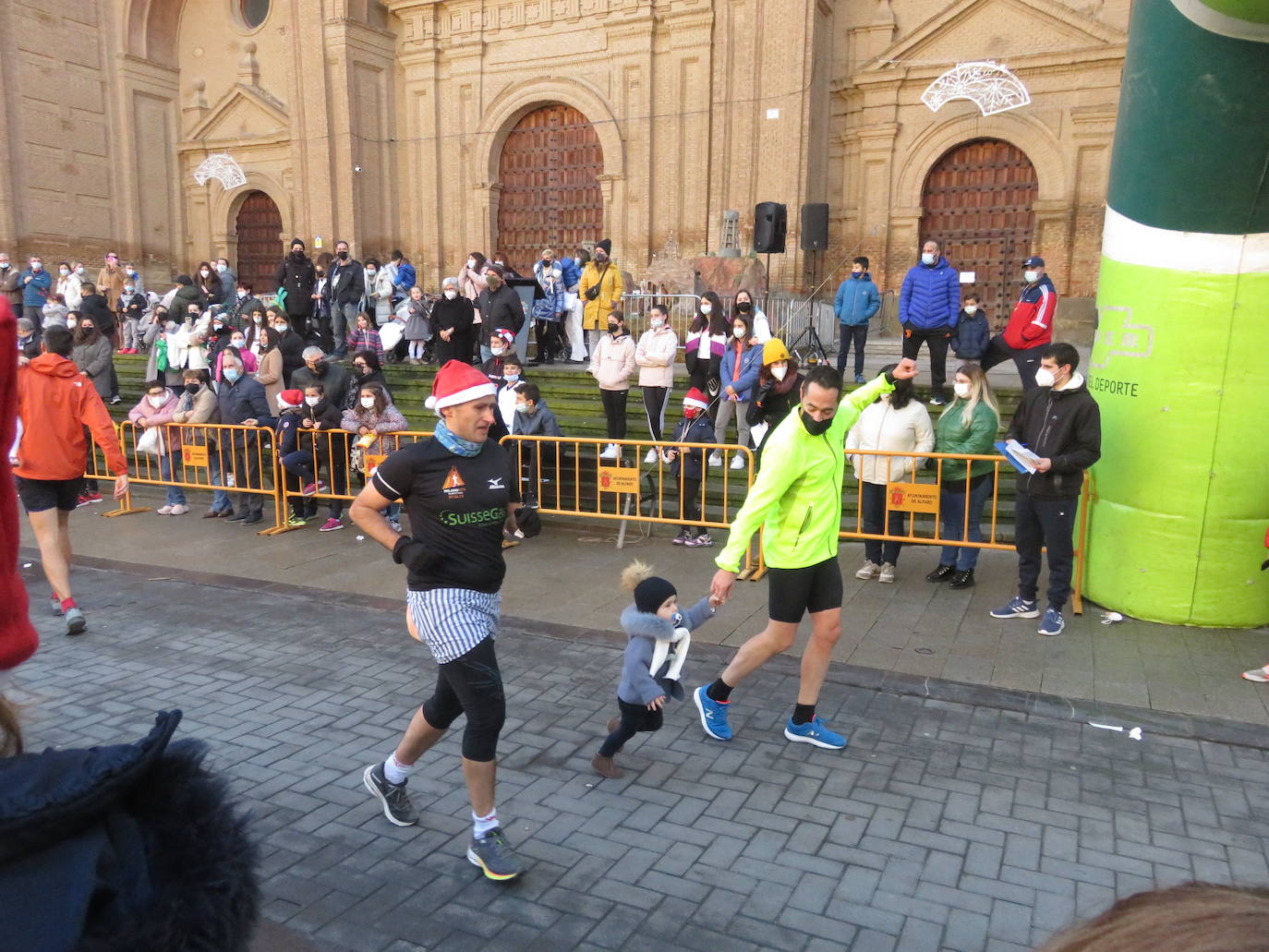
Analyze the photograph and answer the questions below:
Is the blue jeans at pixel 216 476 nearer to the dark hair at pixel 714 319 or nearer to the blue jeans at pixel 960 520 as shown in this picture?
the dark hair at pixel 714 319

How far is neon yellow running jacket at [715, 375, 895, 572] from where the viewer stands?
207 inches

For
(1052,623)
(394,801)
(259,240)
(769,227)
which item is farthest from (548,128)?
(394,801)

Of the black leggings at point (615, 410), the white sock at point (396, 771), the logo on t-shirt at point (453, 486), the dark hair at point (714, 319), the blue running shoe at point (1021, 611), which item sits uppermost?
the dark hair at point (714, 319)

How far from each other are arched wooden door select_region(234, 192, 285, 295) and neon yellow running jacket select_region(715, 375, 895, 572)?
968 inches

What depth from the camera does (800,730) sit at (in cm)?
548

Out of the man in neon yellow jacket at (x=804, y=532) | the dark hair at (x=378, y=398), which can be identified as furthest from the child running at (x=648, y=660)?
the dark hair at (x=378, y=398)

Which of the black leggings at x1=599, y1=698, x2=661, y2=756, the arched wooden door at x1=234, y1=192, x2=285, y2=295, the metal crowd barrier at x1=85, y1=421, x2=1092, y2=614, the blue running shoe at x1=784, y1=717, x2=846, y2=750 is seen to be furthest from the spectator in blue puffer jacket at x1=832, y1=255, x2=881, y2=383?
the arched wooden door at x1=234, y1=192, x2=285, y2=295

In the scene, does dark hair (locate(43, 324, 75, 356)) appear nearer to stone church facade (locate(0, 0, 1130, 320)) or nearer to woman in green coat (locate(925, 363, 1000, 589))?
woman in green coat (locate(925, 363, 1000, 589))

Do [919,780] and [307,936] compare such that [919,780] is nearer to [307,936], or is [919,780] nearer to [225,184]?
[307,936]

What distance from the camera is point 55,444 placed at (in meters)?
7.30

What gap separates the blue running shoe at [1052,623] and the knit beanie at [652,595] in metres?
3.67

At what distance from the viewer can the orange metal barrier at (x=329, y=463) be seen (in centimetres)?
1095

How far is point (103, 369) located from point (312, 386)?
561cm

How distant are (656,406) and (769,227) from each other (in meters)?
5.72
